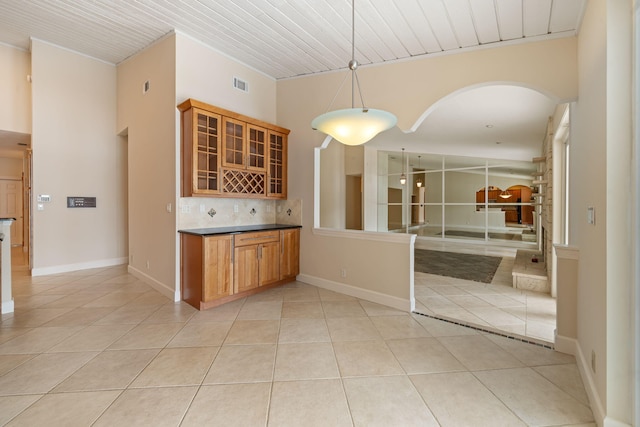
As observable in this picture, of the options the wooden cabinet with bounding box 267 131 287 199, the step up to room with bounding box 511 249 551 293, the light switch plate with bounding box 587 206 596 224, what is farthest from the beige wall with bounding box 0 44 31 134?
the step up to room with bounding box 511 249 551 293

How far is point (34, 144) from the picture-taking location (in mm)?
4375

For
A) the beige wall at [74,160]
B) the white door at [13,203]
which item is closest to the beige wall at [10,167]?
the white door at [13,203]

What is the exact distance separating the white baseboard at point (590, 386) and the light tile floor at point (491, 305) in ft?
1.13

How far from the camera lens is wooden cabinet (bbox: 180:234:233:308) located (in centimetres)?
321

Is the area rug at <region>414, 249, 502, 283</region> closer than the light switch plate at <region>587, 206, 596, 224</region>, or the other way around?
the light switch plate at <region>587, 206, 596, 224</region>

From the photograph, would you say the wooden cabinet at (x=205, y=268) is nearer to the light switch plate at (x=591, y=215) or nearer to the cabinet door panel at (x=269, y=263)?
the cabinet door panel at (x=269, y=263)

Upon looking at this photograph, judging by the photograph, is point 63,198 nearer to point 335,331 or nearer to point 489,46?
point 335,331

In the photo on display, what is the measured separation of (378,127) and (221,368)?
2.17 meters

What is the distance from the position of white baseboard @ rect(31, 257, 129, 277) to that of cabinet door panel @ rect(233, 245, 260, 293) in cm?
320

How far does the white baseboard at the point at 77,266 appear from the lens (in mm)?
4496

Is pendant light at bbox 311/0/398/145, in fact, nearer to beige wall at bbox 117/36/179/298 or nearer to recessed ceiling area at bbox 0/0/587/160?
recessed ceiling area at bbox 0/0/587/160

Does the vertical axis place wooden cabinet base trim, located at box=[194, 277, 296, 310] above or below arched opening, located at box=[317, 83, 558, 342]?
below

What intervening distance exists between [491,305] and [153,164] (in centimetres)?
477

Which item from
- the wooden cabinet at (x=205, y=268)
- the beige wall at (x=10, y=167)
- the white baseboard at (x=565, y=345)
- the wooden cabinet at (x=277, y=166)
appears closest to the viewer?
the white baseboard at (x=565, y=345)
